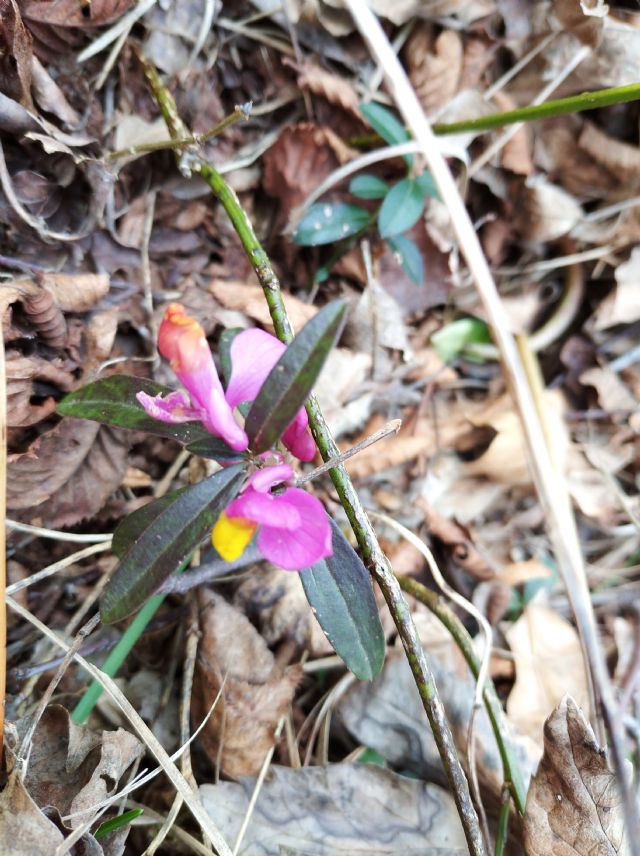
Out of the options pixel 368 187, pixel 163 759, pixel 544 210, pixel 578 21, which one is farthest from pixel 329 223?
pixel 163 759

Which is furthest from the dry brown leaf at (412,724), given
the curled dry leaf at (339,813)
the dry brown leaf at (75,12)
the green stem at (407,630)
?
the dry brown leaf at (75,12)

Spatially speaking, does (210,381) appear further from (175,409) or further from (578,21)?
(578,21)

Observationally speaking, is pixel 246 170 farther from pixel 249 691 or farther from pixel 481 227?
pixel 249 691

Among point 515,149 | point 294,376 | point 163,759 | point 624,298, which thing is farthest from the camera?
point 624,298

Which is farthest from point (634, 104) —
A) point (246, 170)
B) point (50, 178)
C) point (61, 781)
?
point (61, 781)

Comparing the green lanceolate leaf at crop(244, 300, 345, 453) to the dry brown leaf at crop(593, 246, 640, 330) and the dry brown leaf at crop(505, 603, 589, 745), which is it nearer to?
the dry brown leaf at crop(505, 603, 589, 745)

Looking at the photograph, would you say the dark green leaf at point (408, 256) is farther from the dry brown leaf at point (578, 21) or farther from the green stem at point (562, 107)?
the dry brown leaf at point (578, 21)
